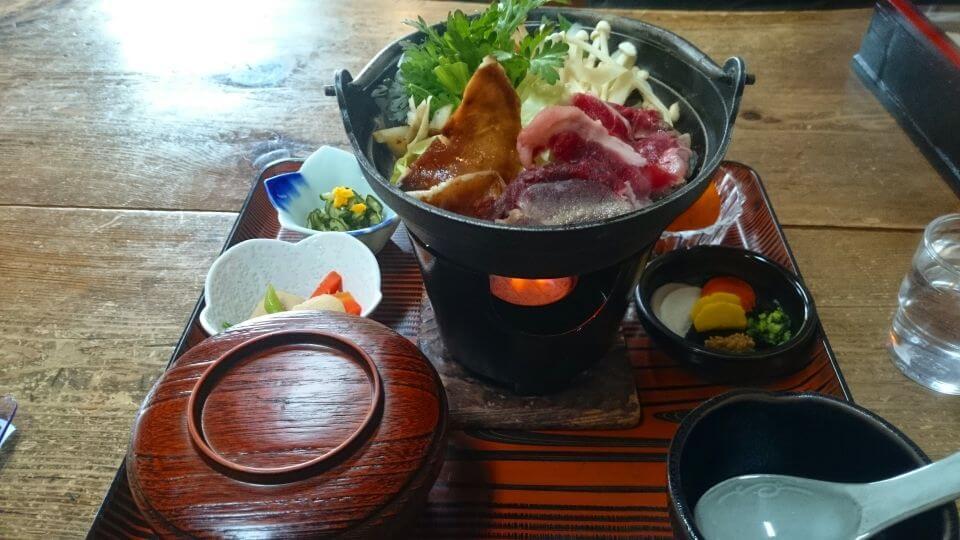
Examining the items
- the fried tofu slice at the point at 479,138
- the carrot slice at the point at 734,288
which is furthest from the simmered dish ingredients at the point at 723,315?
the fried tofu slice at the point at 479,138

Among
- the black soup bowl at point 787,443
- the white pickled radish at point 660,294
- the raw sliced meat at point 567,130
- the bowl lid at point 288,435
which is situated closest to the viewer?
the bowl lid at point 288,435

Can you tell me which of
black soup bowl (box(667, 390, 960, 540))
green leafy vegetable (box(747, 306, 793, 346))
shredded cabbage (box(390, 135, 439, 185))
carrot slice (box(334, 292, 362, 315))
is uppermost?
shredded cabbage (box(390, 135, 439, 185))

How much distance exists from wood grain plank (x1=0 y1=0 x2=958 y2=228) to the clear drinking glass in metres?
0.41

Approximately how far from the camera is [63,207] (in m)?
2.12

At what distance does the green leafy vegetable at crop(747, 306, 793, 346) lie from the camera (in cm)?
161

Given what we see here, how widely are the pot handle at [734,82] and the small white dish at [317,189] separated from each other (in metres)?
0.95

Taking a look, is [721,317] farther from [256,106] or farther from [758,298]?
[256,106]

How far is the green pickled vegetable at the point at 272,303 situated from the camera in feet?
5.33

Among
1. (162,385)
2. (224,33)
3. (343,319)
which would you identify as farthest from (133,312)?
(224,33)

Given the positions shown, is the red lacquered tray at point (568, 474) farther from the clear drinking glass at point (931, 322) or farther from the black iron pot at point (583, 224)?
the black iron pot at point (583, 224)

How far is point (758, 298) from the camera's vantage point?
173 centimetres

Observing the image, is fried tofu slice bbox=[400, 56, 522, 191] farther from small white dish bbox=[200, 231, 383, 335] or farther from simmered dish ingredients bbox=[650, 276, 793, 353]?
simmered dish ingredients bbox=[650, 276, 793, 353]

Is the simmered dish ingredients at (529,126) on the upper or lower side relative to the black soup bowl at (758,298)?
upper

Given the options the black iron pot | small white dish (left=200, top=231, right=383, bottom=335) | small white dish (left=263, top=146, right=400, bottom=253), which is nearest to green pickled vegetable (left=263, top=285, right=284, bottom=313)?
small white dish (left=200, top=231, right=383, bottom=335)
